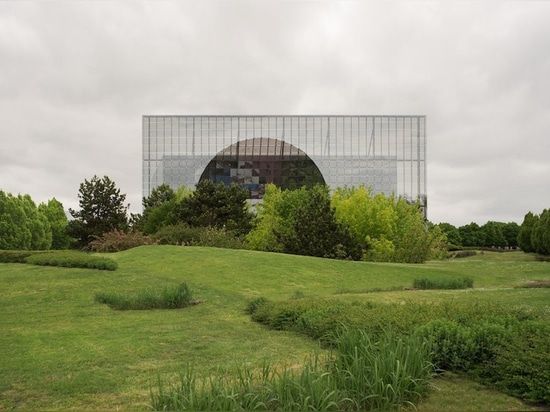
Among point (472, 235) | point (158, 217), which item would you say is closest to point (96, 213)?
point (158, 217)

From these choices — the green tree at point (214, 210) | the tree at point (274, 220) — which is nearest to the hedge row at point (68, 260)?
the tree at point (274, 220)

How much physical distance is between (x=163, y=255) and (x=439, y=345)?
15850mm

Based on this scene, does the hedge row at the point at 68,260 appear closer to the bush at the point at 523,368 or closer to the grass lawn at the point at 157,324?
the grass lawn at the point at 157,324

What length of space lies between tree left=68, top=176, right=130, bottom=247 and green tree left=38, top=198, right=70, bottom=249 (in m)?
8.97

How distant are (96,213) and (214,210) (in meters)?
10.4

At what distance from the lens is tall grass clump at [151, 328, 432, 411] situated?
4.34 meters

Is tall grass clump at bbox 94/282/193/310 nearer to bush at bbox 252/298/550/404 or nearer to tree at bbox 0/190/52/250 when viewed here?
bush at bbox 252/298/550/404

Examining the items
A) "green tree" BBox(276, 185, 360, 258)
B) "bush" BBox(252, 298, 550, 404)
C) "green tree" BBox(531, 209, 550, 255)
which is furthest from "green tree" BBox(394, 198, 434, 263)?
"bush" BBox(252, 298, 550, 404)

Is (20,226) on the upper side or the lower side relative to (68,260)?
upper

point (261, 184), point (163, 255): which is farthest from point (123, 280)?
point (261, 184)

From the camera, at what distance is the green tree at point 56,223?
4744cm

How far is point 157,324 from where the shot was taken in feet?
31.7

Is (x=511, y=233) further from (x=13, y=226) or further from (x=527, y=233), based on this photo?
(x=13, y=226)

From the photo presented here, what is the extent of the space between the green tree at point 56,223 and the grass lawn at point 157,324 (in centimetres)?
2915
